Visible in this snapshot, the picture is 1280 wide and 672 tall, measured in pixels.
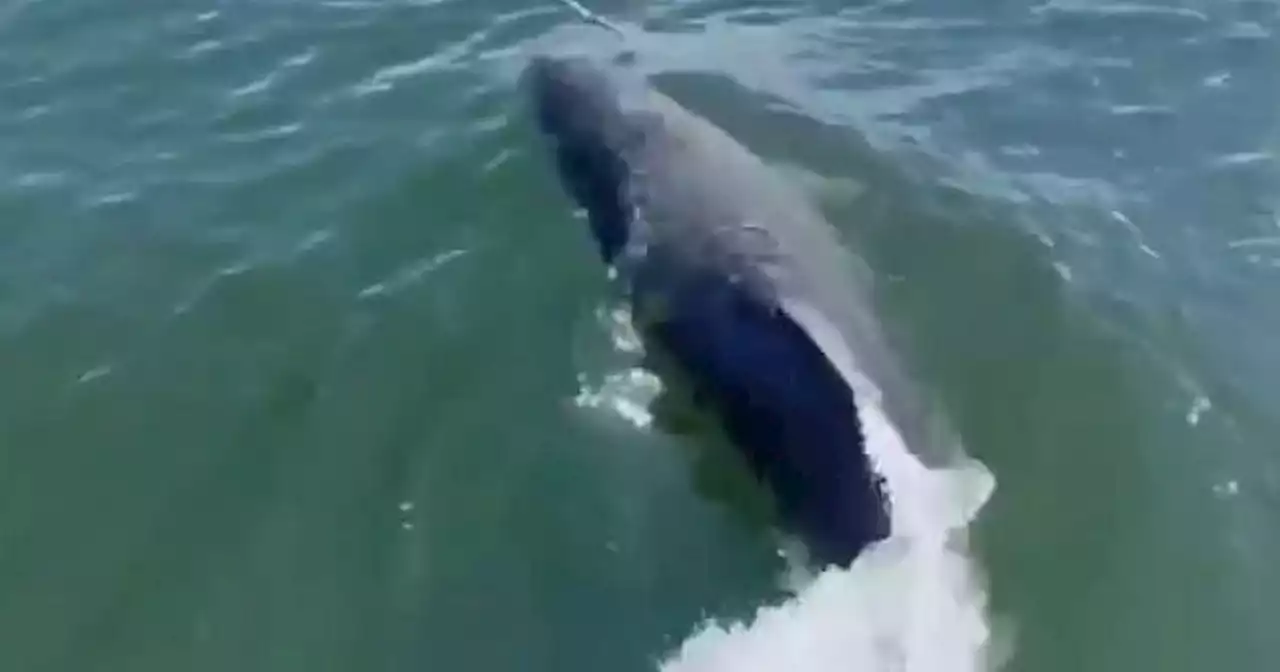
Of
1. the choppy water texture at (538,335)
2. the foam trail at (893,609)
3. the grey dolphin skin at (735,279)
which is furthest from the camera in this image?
the choppy water texture at (538,335)

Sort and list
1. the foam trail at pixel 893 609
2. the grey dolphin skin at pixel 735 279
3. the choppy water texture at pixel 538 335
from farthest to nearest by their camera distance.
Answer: the choppy water texture at pixel 538 335 → the grey dolphin skin at pixel 735 279 → the foam trail at pixel 893 609

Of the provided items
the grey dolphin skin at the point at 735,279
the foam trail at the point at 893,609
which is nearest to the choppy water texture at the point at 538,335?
the foam trail at the point at 893,609

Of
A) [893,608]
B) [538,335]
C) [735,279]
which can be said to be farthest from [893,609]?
[538,335]

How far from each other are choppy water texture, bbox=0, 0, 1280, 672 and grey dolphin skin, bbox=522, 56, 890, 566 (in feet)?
1.47

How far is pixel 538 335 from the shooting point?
1391cm

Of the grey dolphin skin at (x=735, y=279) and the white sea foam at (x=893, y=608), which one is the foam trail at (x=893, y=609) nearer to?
the white sea foam at (x=893, y=608)

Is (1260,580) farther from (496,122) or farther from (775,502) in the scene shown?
(496,122)

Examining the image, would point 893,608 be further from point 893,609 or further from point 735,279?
point 735,279

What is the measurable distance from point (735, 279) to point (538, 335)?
2024 millimetres

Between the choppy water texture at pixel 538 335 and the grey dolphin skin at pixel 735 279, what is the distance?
0.45 meters

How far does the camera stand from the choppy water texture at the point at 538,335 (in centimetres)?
1176

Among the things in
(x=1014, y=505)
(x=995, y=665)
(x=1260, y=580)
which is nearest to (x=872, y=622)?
(x=995, y=665)

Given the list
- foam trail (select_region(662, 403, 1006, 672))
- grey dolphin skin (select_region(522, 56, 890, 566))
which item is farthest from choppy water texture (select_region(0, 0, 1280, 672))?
grey dolphin skin (select_region(522, 56, 890, 566))

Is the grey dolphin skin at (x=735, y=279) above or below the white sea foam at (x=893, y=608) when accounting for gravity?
above
